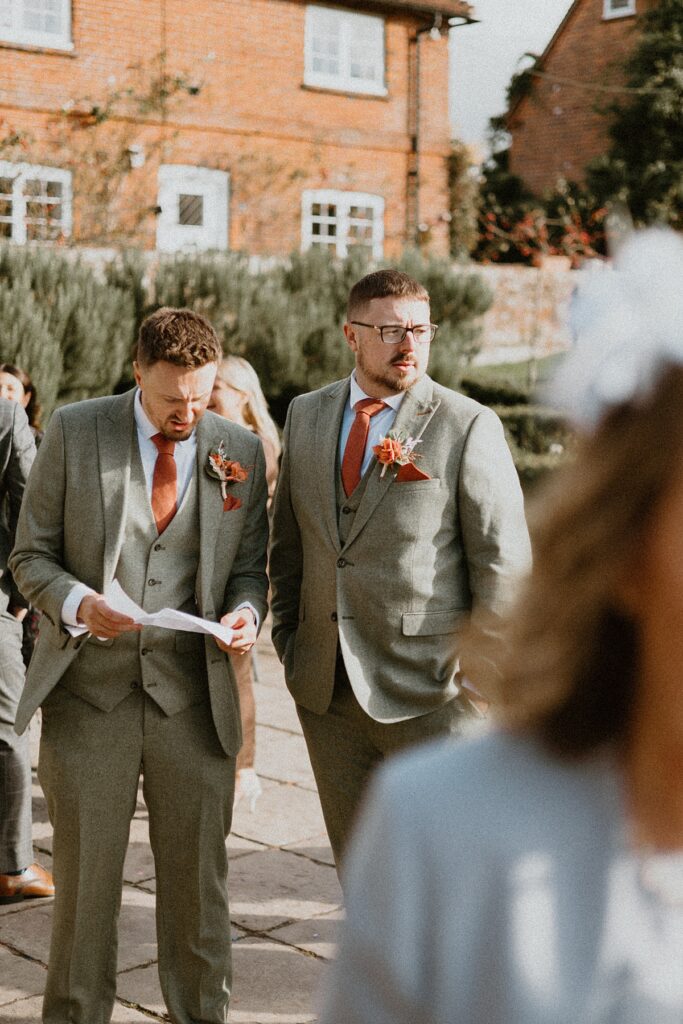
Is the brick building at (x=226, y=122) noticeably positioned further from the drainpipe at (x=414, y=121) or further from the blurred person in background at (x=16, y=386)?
the blurred person in background at (x=16, y=386)

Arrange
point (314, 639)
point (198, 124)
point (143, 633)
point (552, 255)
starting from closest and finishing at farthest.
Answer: point (143, 633)
point (314, 639)
point (198, 124)
point (552, 255)

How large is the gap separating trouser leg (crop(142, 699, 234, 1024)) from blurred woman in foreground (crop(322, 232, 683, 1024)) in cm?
275

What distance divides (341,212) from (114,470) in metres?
19.0

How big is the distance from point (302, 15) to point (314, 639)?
19.5 m

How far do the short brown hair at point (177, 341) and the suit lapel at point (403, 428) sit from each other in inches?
24.2

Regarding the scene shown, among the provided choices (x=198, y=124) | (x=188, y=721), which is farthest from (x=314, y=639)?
(x=198, y=124)

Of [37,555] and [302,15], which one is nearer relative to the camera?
[37,555]

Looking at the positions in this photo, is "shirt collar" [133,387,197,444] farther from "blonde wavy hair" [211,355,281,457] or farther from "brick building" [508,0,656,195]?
"brick building" [508,0,656,195]

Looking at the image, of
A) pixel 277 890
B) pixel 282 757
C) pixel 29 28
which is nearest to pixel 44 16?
pixel 29 28

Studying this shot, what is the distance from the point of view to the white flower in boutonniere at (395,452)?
12.8 ft

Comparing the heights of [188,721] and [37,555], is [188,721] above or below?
below

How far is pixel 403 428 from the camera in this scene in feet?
13.1

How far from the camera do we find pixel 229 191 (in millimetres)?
20875

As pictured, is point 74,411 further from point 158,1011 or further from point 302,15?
point 302,15
